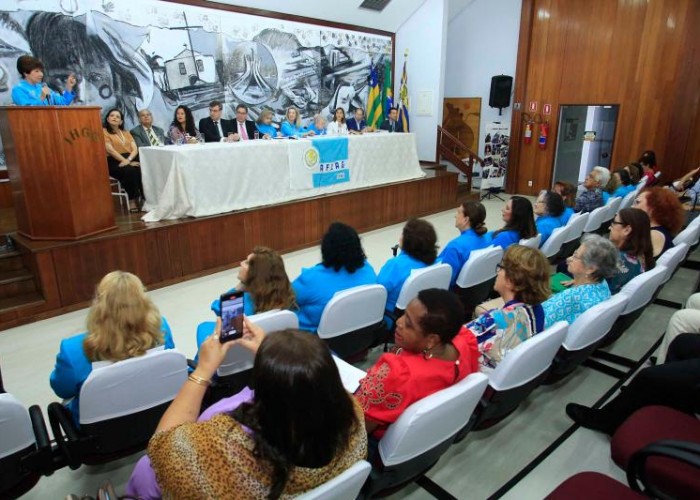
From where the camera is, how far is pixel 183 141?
5371 millimetres

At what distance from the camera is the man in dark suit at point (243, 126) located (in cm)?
596

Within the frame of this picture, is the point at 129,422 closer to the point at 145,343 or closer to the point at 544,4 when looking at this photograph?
the point at 145,343

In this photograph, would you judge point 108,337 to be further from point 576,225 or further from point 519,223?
point 576,225

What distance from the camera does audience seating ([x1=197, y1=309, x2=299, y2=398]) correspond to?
1.84 m

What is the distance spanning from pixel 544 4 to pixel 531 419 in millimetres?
8451

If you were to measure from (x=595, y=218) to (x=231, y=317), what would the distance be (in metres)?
4.15

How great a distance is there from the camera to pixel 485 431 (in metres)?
2.21

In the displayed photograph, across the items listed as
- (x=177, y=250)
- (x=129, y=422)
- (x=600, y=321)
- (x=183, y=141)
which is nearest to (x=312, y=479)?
(x=129, y=422)

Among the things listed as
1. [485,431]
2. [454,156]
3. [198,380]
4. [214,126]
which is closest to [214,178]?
[214,126]

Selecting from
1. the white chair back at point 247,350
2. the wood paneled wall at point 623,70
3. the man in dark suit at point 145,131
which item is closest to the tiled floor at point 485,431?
the white chair back at point 247,350

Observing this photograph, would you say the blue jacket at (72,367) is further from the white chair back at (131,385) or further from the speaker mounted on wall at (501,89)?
the speaker mounted on wall at (501,89)

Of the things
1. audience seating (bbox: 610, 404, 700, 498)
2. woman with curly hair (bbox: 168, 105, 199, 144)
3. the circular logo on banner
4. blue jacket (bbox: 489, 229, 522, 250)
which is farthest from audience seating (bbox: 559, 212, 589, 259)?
woman with curly hair (bbox: 168, 105, 199, 144)

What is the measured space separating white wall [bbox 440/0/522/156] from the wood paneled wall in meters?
0.27

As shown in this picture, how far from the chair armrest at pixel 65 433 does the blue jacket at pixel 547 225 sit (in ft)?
11.7
